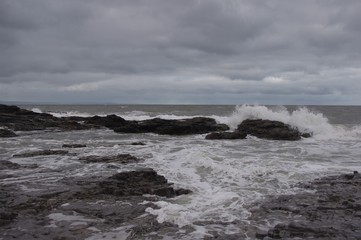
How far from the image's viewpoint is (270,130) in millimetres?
21406

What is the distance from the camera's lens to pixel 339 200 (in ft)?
24.2

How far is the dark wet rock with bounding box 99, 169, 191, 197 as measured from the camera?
7.99 m

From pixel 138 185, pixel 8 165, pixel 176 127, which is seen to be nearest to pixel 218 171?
pixel 138 185

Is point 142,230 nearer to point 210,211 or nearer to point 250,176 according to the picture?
point 210,211

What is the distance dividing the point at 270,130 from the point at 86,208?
52.4 ft

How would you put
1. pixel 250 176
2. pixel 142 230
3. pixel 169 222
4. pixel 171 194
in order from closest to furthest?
pixel 142 230 → pixel 169 222 → pixel 171 194 → pixel 250 176

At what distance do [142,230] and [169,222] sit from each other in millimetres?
550

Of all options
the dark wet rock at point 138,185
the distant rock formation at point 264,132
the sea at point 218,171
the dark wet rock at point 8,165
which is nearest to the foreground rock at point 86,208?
the dark wet rock at point 138,185

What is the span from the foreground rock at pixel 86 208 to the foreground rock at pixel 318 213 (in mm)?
1700

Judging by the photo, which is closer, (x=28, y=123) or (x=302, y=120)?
(x=302, y=120)

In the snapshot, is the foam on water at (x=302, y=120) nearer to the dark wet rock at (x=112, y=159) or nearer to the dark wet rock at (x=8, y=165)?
the dark wet rock at (x=112, y=159)

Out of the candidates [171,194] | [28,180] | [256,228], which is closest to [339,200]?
[256,228]

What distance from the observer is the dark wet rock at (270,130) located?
2056cm

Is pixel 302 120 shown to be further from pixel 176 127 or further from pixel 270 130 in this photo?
pixel 176 127
